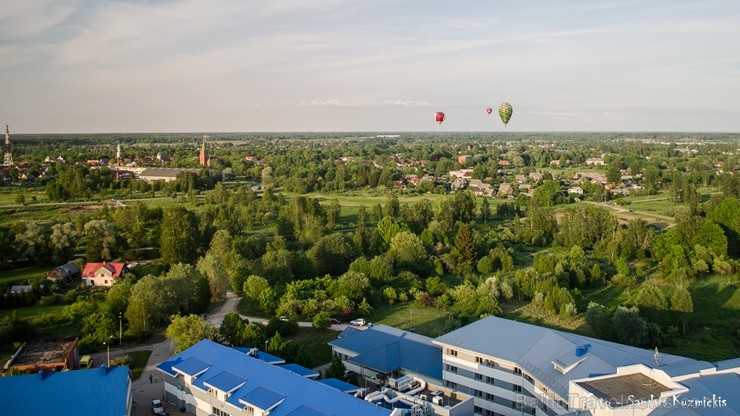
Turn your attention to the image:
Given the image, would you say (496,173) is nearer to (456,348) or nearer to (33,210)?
(33,210)

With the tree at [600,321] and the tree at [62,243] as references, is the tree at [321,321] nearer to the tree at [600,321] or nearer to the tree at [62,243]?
the tree at [600,321]

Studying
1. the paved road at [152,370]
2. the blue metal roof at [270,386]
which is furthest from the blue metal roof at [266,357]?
the paved road at [152,370]

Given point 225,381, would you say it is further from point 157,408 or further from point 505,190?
point 505,190

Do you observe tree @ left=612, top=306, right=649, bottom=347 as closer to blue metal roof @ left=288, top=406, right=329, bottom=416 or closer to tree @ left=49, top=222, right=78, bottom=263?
blue metal roof @ left=288, top=406, right=329, bottom=416

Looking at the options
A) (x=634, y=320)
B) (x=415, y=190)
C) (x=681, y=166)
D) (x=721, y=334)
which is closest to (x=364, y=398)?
(x=634, y=320)

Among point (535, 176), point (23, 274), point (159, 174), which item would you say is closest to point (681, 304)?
point (23, 274)
